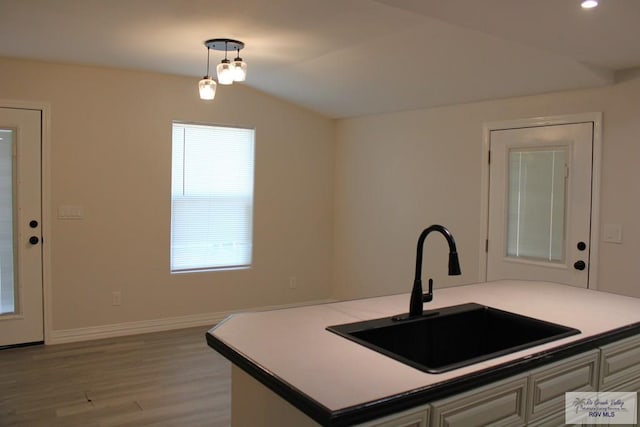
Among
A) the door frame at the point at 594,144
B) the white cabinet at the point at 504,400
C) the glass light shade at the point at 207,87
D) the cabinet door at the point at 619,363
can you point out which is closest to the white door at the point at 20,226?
the glass light shade at the point at 207,87

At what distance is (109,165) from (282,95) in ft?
6.21

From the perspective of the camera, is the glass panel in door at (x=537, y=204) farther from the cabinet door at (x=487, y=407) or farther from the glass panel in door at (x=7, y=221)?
the glass panel in door at (x=7, y=221)

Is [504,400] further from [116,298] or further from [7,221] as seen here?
[7,221]

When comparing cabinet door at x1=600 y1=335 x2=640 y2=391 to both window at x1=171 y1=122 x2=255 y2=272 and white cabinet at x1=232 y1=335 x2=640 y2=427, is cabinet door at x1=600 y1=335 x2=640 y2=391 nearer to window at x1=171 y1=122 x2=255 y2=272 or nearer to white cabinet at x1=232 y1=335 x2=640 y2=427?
white cabinet at x1=232 y1=335 x2=640 y2=427

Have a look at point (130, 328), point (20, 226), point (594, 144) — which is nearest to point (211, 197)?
point (130, 328)

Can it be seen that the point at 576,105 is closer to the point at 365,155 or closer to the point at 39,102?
the point at 365,155

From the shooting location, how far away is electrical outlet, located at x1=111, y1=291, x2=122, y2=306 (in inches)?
191

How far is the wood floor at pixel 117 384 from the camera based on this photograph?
319cm

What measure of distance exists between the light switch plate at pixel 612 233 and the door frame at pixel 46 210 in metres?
4.45

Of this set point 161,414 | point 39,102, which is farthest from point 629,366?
point 39,102

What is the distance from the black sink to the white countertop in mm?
70

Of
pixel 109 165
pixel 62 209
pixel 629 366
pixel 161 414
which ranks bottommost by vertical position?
pixel 161 414

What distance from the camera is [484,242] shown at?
14.5 feet

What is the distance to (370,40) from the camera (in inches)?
144
